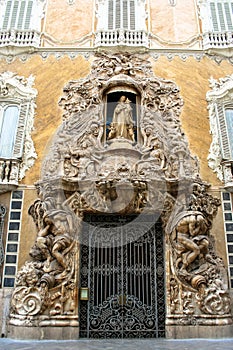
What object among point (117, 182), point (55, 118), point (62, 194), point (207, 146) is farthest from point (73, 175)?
point (207, 146)

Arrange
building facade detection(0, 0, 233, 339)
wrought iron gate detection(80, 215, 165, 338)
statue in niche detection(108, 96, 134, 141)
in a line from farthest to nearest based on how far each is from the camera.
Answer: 1. statue in niche detection(108, 96, 134, 141)
2. wrought iron gate detection(80, 215, 165, 338)
3. building facade detection(0, 0, 233, 339)

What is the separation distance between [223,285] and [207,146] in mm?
4230

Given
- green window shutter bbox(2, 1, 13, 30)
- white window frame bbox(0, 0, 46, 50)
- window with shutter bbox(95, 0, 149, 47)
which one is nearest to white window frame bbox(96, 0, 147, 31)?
window with shutter bbox(95, 0, 149, 47)

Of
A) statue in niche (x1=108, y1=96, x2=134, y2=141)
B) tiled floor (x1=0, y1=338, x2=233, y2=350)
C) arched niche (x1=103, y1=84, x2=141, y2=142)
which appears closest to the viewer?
tiled floor (x1=0, y1=338, x2=233, y2=350)

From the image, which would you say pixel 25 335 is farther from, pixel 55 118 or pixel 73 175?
pixel 55 118

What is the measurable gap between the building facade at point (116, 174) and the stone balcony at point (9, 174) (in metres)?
0.06

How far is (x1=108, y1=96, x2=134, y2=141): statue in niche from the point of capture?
10.5 metres

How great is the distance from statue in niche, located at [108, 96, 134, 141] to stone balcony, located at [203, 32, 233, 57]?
4.10 meters

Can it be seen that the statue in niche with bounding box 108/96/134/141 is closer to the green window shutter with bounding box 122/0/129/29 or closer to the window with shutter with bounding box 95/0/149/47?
the window with shutter with bounding box 95/0/149/47

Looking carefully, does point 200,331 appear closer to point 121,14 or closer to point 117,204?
point 117,204

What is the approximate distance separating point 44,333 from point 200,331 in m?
3.64

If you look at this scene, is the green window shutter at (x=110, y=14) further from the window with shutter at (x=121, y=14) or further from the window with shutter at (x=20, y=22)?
the window with shutter at (x=20, y=22)

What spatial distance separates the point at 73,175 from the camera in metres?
9.63

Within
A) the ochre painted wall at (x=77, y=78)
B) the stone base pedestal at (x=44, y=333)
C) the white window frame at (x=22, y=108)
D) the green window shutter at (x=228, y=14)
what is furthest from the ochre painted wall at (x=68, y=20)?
the stone base pedestal at (x=44, y=333)
